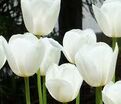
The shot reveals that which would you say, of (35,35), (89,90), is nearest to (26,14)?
(35,35)

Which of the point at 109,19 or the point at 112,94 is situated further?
the point at 109,19

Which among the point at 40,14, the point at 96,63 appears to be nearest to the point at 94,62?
the point at 96,63

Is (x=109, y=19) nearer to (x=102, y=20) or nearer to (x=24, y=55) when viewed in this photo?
(x=102, y=20)

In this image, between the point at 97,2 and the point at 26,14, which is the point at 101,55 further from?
the point at 97,2

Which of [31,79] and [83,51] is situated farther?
[31,79]

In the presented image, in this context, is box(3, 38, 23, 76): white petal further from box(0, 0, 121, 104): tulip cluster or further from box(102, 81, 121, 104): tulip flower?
box(102, 81, 121, 104): tulip flower

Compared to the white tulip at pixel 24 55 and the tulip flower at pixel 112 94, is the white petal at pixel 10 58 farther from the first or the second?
the tulip flower at pixel 112 94
